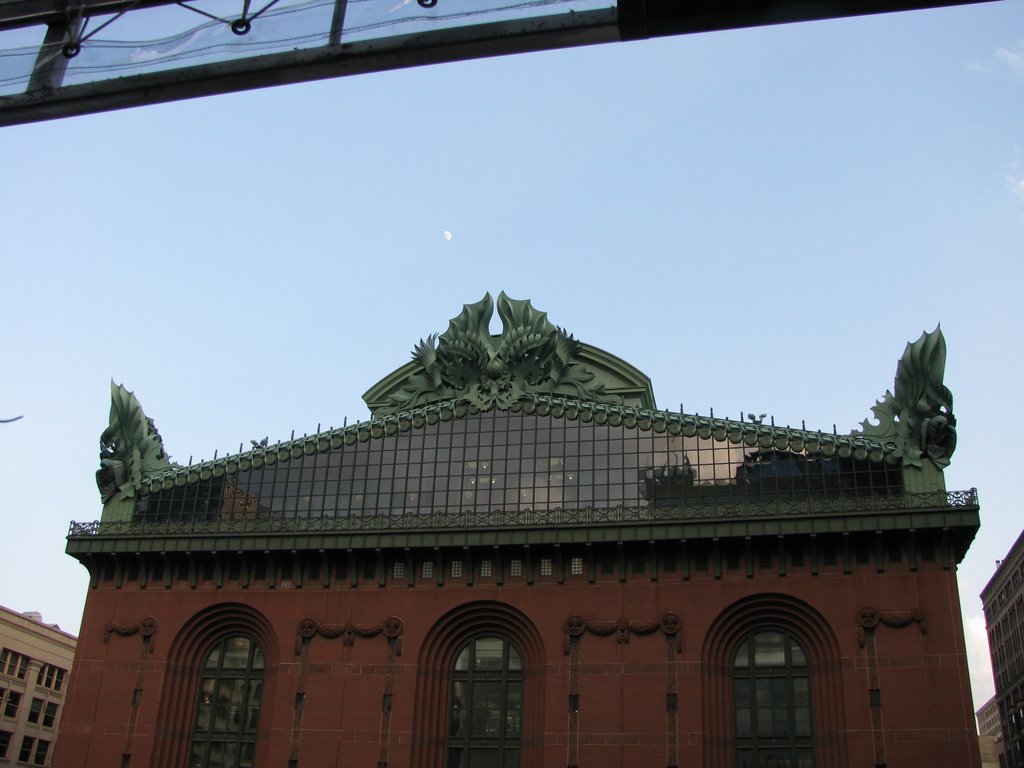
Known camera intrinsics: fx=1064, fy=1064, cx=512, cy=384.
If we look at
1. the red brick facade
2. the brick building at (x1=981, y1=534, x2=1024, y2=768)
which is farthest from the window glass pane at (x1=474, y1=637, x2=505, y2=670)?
the brick building at (x1=981, y1=534, x2=1024, y2=768)

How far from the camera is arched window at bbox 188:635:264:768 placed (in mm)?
50344

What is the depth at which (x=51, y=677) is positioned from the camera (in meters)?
89.9

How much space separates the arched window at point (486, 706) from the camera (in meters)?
47.8

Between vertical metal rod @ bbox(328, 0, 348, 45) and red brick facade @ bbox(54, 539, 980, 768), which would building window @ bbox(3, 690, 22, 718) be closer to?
→ red brick facade @ bbox(54, 539, 980, 768)

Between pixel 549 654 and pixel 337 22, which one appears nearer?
pixel 337 22

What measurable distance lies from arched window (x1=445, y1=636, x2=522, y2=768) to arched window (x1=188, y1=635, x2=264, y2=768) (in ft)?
32.1

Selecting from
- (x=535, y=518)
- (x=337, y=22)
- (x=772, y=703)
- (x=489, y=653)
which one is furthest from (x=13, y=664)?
(x=337, y=22)

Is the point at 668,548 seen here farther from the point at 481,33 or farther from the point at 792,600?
the point at 481,33

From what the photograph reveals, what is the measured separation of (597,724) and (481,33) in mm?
42271

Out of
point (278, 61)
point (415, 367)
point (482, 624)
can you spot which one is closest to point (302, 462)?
point (415, 367)

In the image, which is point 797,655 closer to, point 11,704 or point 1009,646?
point 11,704

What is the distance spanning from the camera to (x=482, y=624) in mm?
50062

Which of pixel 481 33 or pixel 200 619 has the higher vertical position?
pixel 200 619

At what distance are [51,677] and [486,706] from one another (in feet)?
186
